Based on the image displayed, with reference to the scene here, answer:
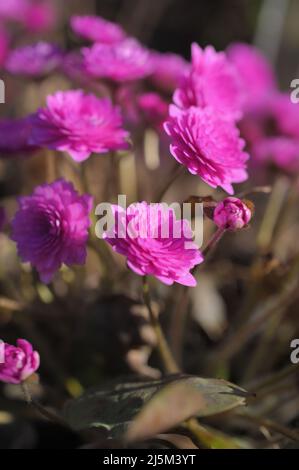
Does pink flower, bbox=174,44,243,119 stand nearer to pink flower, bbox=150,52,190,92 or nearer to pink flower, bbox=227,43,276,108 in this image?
pink flower, bbox=150,52,190,92

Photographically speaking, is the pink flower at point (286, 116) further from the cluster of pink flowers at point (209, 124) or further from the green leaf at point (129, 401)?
the green leaf at point (129, 401)

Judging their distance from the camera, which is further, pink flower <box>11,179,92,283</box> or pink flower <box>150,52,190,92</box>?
pink flower <box>150,52,190,92</box>

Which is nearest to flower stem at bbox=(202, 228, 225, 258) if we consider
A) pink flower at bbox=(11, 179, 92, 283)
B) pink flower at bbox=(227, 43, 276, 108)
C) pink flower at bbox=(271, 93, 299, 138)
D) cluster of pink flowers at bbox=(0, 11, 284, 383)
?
cluster of pink flowers at bbox=(0, 11, 284, 383)

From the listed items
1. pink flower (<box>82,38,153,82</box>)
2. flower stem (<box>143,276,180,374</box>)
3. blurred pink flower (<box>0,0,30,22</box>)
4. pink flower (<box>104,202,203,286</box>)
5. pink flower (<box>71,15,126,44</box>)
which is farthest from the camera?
blurred pink flower (<box>0,0,30,22</box>)

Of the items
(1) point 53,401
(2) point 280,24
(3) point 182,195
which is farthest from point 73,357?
(2) point 280,24

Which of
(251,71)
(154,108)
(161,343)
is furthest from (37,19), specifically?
(161,343)

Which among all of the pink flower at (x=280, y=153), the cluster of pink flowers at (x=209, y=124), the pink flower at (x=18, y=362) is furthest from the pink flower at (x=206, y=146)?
the pink flower at (x=280, y=153)

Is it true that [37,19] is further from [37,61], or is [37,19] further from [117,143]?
[117,143]
